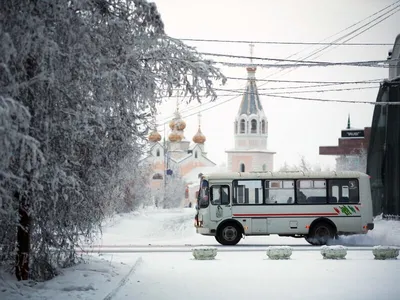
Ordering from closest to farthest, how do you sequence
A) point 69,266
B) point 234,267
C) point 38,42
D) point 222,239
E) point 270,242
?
point 38,42 → point 69,266 → point 234,267 → point 222,239 → point 270,242

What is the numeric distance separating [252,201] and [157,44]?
16.1 metres

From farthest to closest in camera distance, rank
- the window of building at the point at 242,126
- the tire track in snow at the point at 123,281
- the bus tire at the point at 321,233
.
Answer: the window of building at the point at 242,126 < the bus tire at the point at 321,233 < the tire track in snow at the point at 123,281

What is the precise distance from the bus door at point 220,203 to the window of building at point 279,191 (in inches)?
59.0

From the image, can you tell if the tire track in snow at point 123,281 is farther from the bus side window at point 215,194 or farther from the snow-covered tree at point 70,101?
the bus side window at point 215,194

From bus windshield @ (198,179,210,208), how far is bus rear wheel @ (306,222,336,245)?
13.6 feet

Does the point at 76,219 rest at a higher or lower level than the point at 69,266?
higher

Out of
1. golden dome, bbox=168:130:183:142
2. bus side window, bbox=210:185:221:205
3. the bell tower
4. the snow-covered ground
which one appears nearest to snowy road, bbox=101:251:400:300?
the snow-covered ground

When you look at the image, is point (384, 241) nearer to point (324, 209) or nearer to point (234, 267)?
point (324, 209)

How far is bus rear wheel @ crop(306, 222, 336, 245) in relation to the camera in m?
29.0

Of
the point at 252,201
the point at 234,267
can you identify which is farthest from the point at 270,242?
the point at 234,267

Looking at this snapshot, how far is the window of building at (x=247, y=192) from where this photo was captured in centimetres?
2934

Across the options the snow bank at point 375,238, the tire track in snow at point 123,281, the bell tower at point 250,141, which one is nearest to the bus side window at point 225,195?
the snow bank at point 375,238

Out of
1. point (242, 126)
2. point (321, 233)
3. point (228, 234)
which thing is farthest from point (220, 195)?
point (242, 126)

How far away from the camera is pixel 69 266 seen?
1734 cm
